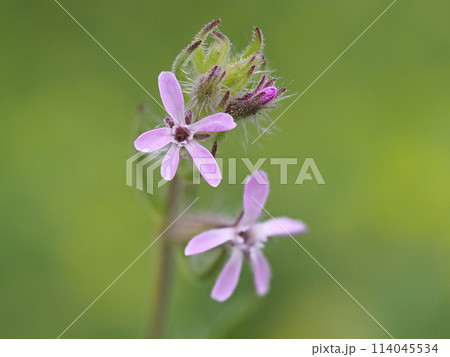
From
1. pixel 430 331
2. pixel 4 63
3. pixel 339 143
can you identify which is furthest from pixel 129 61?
pixel 430 331

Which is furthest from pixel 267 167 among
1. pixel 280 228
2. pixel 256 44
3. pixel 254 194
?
pixel 256 44

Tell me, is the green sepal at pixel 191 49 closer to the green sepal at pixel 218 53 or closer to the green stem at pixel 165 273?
the green sepal at pixel 218 53

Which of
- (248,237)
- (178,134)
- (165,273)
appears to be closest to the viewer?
(178,134)

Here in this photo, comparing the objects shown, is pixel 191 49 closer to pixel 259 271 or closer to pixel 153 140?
pixel 153 140

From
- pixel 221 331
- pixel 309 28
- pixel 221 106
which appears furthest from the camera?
pixel 309 28

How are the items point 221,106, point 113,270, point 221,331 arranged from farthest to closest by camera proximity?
point 113,270
point 221,331
point 221,106
